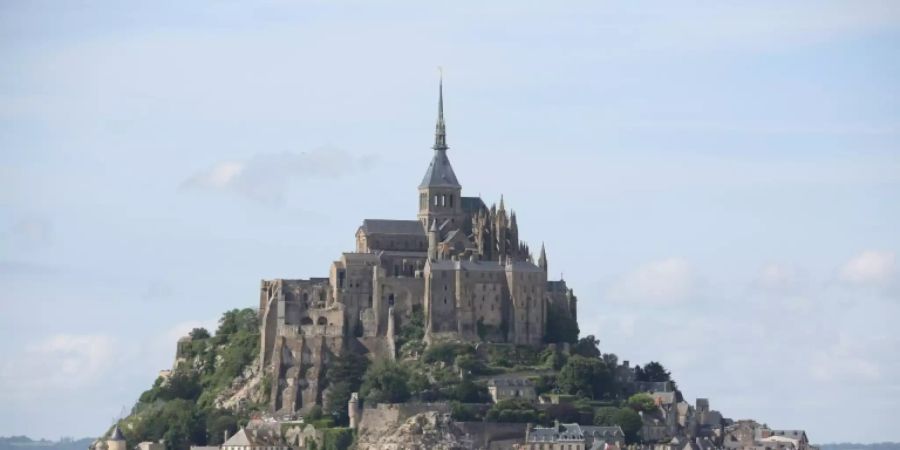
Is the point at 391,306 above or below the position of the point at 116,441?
above

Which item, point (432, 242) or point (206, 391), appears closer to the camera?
point (432, 242)

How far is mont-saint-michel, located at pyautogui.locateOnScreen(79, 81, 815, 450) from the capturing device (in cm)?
12156

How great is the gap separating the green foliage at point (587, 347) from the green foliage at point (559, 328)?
522 millimetres

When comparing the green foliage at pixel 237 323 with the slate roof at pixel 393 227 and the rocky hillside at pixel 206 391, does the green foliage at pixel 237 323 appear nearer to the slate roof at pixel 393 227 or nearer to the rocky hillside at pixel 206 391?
the rocky hillside at pixel 206 391

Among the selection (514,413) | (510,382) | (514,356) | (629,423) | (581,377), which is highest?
(514,356)

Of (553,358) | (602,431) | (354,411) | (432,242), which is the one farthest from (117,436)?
(602,431)

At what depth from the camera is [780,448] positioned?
132 m

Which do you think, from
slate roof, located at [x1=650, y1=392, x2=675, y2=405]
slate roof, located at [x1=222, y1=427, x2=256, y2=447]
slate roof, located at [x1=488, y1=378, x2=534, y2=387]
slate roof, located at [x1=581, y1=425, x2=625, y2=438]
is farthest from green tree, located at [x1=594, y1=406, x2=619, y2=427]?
slate roof, located at [x1=222, y1=427, x2=256, y2=447]

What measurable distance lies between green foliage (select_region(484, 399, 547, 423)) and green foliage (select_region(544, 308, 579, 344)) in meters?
6.90

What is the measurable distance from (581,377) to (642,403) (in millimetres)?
4270

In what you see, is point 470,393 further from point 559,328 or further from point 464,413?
point 559,328

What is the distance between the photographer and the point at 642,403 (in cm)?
12712

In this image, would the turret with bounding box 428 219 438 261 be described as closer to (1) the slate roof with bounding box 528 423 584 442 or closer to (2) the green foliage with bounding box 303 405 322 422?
(2) the green foliage with bounding box 303 405 322 422

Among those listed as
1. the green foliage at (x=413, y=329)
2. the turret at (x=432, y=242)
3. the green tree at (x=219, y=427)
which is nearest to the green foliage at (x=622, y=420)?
the green foliage at (x=413, y=329)
